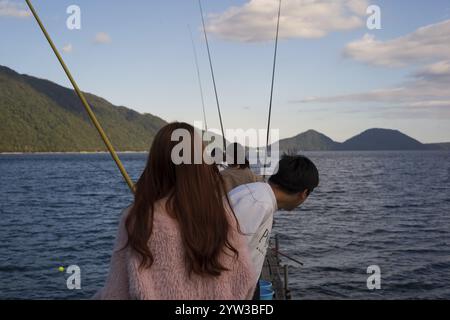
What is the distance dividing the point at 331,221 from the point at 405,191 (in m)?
29.4

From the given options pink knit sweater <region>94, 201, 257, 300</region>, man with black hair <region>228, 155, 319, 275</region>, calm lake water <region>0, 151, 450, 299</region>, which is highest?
man with black hair <region>228, 155, 319, 275</region>

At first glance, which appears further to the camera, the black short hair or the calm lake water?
the calm lake water

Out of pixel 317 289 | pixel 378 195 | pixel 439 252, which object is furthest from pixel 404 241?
pixel 378 195

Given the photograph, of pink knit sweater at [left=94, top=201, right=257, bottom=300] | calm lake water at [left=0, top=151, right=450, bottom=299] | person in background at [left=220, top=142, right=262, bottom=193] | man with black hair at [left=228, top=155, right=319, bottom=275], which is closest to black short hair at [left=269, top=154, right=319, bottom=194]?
man with black hair at [left=228, top=155, right=319, bottom=275]

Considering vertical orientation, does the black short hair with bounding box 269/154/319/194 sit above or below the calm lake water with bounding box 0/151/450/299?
above

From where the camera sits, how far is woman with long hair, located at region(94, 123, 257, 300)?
199 centimetres

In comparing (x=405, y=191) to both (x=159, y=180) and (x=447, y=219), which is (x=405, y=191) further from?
(x=159, y=180)

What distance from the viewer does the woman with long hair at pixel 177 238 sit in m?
1.99

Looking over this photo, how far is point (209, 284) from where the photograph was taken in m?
2.07

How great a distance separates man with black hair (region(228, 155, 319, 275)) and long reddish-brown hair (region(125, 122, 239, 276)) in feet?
1.35

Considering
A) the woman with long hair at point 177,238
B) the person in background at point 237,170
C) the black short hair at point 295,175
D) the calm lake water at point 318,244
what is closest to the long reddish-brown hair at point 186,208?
the woman with long hair at point 177,238

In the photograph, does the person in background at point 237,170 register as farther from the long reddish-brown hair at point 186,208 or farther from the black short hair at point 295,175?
the long reddish-brown hair at point 186,208

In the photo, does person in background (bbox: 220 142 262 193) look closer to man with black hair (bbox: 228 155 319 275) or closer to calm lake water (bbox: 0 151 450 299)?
man with black hair (bbox: 228 155 319 275)

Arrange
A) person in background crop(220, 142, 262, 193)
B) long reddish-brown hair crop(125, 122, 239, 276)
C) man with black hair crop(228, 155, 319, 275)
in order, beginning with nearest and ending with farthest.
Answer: long reddish-brown hair crop(125, 122, 239, 276) → man with black hair crop(228, 155, 319, 275) → person in background crop(220, 142, 262, 193)
